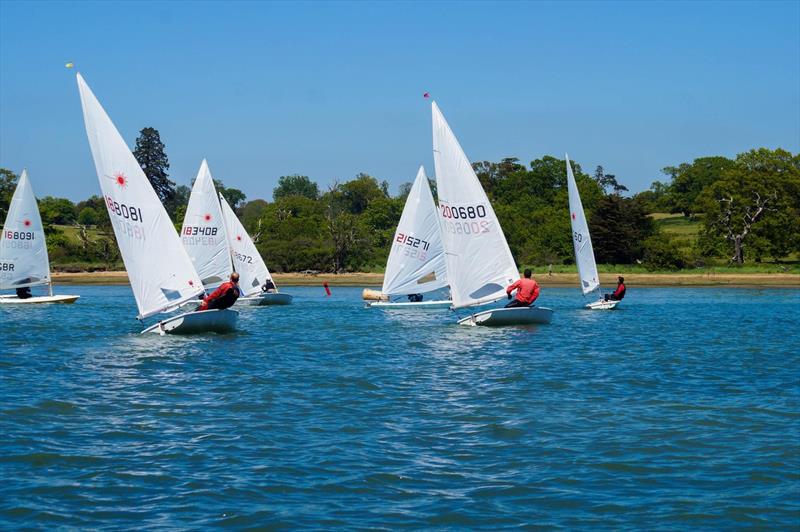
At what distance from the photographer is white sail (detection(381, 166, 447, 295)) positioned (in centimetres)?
4006

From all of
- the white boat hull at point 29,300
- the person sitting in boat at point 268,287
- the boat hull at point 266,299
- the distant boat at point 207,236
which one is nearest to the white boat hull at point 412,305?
the boat hull at point 266,299

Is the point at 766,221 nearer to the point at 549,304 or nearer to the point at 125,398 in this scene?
the point at 549,304

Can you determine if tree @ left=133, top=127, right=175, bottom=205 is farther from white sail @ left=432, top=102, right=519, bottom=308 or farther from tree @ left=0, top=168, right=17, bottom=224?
white sail @ left=432, top=102, right=519, bottom=308

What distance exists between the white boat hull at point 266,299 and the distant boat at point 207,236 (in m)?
3.39

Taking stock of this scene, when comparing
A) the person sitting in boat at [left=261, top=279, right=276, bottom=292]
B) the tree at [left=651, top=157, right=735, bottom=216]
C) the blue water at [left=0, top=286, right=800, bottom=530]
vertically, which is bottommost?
the blue water at [left=0, top=286, right=800, bottom=530]

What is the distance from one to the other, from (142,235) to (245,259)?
19.2 meters

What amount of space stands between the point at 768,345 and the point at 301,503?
1936cm

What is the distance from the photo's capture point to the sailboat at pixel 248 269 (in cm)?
4391

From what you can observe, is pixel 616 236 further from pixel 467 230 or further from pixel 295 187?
pixel 295 187

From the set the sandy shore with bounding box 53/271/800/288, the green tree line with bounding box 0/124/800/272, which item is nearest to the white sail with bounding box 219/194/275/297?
the sandy shore with bounding box 53/271/800/288

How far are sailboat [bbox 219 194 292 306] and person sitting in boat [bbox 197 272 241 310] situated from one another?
58.2 ft

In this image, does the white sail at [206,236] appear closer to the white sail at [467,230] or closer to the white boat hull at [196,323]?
the white sail at [467,230]

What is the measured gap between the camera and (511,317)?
28.9m

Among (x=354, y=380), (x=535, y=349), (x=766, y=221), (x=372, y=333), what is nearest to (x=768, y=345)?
(x=535, y=349)
